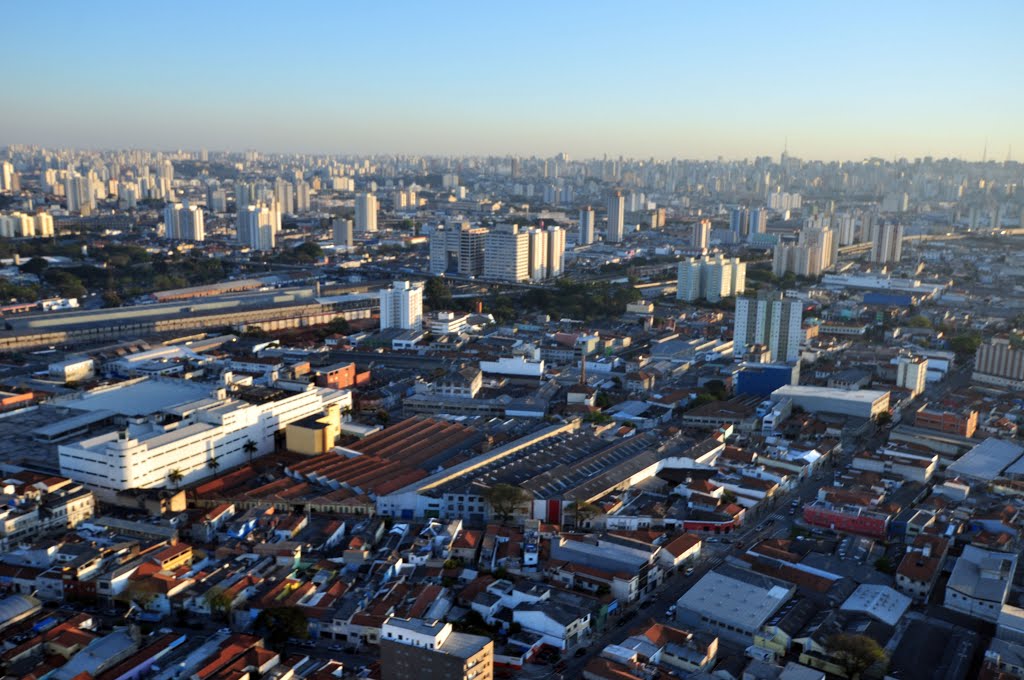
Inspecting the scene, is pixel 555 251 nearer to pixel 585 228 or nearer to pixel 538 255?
pixel 538 255

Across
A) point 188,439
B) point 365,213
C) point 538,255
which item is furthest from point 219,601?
point 365,213

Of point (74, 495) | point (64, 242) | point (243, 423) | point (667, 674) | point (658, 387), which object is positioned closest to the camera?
point (667, 674)

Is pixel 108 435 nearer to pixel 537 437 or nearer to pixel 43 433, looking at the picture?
pixel 43 433

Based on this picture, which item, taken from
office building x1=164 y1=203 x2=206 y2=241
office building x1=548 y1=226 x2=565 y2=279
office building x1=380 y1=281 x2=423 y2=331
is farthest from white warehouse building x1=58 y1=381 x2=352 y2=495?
office building x1=164 y1=203 x2=206 y2=241

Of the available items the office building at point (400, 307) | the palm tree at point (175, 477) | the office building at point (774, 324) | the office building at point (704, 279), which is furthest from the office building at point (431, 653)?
the office building at point (704, 279)

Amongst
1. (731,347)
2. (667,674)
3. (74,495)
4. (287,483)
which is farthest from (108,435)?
(731,347)

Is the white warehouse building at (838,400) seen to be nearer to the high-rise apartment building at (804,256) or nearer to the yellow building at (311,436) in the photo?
the yellow building at (311,436)

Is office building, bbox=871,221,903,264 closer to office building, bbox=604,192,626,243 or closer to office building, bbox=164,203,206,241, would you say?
office building, bbox=604,192,626,243
